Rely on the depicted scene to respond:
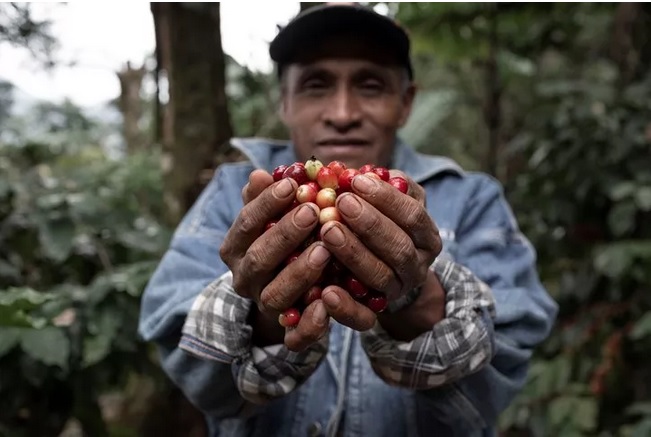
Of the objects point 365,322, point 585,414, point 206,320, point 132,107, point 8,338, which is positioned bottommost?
point 585,414

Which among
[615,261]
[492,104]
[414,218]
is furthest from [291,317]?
[492,104]

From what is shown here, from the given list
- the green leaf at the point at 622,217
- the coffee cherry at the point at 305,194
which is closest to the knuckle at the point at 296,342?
the coffee cherry at the point at 305,194

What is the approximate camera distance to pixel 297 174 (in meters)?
1.11

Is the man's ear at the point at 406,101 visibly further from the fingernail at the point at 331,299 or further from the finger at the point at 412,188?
the fingernail at the point at 331,299

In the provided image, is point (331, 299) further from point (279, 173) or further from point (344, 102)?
point (344, 102)

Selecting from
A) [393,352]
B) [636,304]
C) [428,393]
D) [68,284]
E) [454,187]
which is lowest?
[636,304]

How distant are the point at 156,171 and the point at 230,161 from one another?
1921 mm

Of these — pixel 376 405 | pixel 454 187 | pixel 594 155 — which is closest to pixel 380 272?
pixel 376 405

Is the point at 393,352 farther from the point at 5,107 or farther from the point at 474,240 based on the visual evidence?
the point at 5,107

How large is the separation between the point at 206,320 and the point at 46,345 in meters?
0.67

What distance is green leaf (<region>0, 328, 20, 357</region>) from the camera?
1.76 meters

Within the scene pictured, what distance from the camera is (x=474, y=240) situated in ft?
5.62

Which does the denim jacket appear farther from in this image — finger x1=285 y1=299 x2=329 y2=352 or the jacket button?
finger x1=285 y1=299 x2=329 y2=352

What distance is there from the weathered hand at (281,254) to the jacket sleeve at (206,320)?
23 cm
